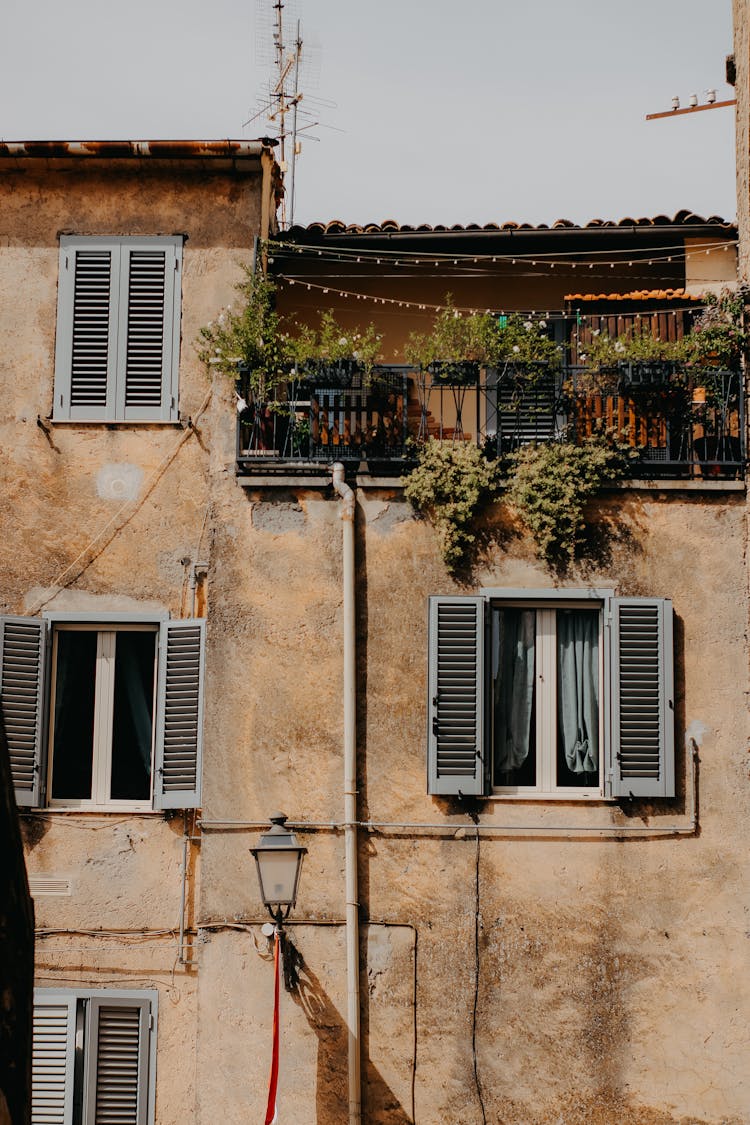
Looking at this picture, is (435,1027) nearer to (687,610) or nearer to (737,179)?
(687,610)

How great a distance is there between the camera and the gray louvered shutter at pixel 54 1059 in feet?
36.4

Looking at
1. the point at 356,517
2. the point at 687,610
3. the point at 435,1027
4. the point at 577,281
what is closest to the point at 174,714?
the point at 356,517

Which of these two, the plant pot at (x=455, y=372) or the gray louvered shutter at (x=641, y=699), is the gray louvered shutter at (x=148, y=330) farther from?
the gray louvered shutter at (x=641, y=699)

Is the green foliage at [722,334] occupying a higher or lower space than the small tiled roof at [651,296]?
lower

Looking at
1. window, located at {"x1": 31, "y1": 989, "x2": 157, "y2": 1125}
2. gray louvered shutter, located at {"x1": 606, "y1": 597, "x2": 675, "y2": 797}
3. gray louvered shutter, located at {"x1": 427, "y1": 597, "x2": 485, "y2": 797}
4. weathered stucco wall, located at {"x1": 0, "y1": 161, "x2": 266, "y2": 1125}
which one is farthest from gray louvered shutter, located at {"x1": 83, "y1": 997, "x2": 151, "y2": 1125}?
gray louvered shutter, located at {"x1": 606, "y1": 597, "x2": 675, "y2": 797}

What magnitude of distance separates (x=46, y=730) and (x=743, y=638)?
5734 mm

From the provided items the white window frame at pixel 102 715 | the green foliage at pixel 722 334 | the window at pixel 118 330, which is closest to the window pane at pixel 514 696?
the green foliage at pixel 722 334

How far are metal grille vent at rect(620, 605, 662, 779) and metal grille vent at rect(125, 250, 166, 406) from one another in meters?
4.47

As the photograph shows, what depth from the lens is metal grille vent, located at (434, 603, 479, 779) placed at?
10.7 metres

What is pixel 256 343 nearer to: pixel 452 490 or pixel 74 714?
pixel 452 490

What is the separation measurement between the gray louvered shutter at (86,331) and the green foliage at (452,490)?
9.37 ft

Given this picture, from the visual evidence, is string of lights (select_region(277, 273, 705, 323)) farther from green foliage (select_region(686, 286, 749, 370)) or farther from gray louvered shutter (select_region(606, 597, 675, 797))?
gray louvered shutter (select_region(606, 597, 675, 797))

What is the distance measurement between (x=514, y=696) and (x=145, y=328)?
451 centimetres

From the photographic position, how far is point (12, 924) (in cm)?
487
